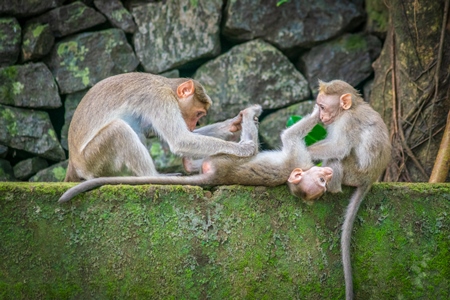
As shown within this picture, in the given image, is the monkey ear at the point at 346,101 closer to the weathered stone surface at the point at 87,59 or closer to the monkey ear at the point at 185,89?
the monkey ear at the point at 185,89

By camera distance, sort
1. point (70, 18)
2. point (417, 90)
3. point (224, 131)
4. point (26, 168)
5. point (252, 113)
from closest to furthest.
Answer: point (252, 113), point (224, 131), point (417, 90), point (26, 168), point (70, 18)

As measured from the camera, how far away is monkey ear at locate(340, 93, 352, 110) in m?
4.63

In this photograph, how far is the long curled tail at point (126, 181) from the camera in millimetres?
4012

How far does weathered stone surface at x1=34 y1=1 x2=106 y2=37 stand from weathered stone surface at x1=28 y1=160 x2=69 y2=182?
1.49 metres

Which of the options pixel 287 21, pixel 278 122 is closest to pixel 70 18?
pixel 287 21

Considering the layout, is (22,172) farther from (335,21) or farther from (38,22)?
(335,21)

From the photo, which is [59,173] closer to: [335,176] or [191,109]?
[191,109]

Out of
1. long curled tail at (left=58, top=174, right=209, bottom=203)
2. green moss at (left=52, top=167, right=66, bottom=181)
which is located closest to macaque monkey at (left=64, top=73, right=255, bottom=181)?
long curled tail at (left=58, top=174, right=209, bottom=203)

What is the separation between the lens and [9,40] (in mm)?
6504

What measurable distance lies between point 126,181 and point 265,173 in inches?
38.2

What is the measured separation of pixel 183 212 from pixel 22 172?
3.03 meters

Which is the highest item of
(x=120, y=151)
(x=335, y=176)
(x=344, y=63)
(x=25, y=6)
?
(x=25, y=6)

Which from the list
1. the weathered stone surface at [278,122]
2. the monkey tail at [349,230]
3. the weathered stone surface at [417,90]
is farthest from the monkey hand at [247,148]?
the weathered stone surface at [278,122]

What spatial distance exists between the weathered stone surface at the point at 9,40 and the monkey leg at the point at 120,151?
2574 mm
